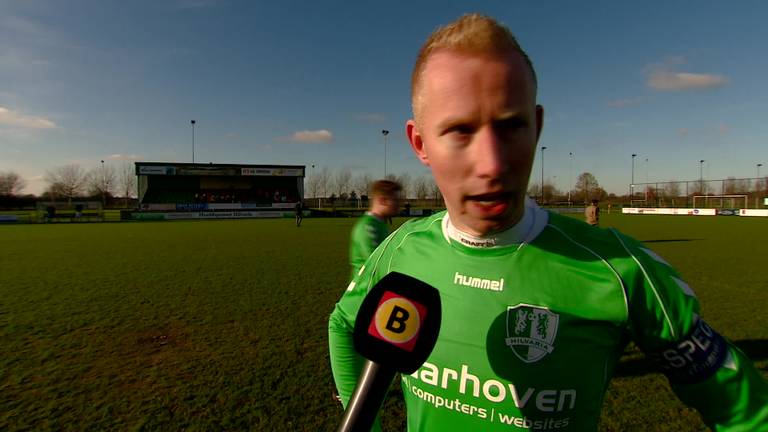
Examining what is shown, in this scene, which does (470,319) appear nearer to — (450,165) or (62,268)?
(450,165)

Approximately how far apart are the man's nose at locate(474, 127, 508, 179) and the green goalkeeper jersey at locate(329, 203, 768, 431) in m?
0.29

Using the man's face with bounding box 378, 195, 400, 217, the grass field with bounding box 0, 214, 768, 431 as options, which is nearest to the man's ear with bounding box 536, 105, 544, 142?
the grass field with bounding box 0, 214, 768, 431

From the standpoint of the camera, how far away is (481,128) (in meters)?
0.98

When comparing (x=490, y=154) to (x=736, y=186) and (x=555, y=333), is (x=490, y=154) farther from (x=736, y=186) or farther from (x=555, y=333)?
Answer: (x=736, y=186)

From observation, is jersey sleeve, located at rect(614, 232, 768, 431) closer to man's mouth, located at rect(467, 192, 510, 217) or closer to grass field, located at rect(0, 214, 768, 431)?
man's mouth, located at rect(467, 192, 510, 217)

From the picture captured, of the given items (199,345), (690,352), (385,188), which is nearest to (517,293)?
(690,352)

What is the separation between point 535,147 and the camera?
1.04 m

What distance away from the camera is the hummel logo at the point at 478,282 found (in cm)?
121

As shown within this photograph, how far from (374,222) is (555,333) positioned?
14.9 ft

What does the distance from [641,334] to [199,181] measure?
2243 inches

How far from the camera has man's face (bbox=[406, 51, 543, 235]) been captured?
980 millimetres

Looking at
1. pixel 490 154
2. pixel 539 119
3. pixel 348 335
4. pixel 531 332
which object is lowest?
pixel 348 335

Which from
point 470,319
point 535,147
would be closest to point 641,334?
point 470,319

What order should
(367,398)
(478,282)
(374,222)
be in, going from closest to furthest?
(367,398) → (478,282) → (374,222)
